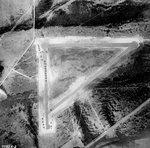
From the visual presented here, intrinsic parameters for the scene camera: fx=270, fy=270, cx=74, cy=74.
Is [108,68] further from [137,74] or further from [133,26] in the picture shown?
[133,26]

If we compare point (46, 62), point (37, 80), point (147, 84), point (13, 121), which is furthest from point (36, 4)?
point (147, 84)

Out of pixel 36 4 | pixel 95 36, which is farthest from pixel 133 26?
pixel 36 4

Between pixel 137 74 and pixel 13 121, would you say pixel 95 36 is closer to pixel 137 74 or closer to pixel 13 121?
pixel 137 74

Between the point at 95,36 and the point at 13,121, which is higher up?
the point at 95,36

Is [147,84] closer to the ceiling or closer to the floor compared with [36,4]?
closer to the floor

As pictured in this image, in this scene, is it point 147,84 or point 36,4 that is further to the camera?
point 36,4

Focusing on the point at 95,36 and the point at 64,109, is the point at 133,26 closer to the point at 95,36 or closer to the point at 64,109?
the point at 95,36

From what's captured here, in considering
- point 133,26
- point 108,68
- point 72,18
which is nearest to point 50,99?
point 108,68

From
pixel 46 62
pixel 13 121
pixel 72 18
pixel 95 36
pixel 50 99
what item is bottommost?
pixel 13 121

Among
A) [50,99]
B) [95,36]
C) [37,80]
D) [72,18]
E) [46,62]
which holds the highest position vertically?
[72,18]
